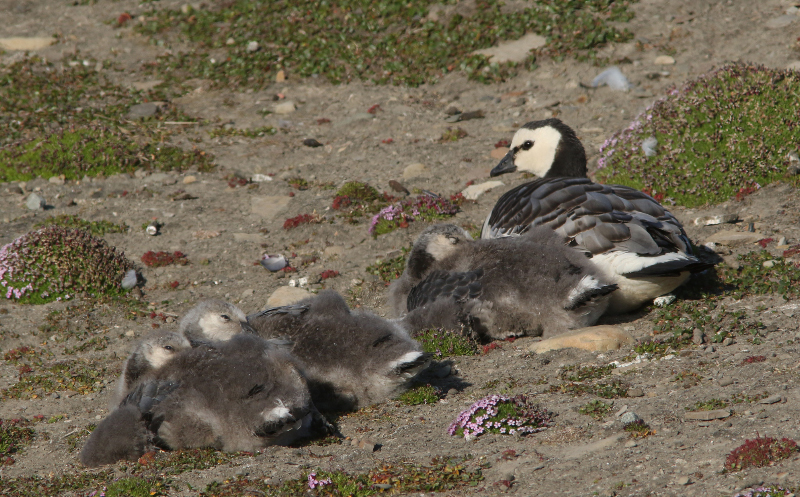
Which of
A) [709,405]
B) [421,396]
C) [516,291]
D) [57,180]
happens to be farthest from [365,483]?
[57,180]

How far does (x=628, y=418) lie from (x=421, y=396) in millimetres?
2137

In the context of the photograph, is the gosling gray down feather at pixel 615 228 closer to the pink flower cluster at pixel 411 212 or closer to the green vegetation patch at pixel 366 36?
the pink flower cluster at pixel 411 212

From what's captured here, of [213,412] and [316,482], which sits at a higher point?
[316,482]

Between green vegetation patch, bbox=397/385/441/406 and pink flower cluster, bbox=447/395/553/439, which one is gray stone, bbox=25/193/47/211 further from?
pink flower cluster, bbox=447/395/553/439

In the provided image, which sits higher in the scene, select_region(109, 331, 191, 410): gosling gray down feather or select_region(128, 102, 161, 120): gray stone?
select_region(109, 331, 191, 410): gosling gray down feather

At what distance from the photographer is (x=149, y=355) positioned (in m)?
7.21

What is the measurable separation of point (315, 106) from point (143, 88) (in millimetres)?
4495

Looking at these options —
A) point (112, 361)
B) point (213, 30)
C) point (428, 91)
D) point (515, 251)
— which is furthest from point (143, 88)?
point (515, 251)

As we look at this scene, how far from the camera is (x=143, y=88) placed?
19.1 meters

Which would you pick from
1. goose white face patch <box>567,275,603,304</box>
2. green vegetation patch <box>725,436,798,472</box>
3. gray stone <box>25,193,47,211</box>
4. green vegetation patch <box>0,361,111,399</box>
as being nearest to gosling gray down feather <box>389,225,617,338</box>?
goose white face patch <box>567,275,603,304</box>

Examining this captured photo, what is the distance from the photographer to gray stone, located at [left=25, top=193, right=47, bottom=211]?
1411 cm

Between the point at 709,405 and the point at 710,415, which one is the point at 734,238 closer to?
the point at 709,405

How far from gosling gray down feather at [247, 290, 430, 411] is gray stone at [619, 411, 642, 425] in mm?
1870

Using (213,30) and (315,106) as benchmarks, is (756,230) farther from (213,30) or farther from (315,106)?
(213,30)
